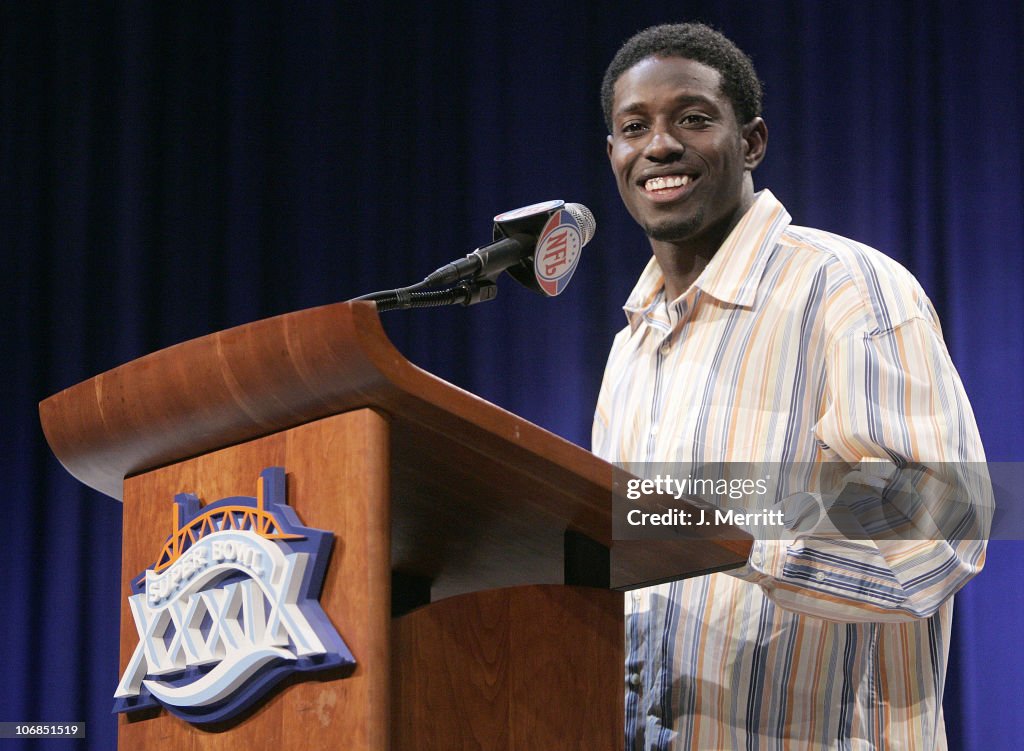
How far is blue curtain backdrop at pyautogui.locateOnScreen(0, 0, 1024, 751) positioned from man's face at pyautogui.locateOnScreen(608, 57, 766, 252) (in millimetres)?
1129

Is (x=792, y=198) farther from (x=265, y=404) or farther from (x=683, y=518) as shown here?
(x=265, y=404)

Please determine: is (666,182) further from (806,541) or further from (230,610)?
(230,610)

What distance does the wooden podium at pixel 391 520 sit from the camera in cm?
77

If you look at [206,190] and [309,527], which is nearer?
[309,527]

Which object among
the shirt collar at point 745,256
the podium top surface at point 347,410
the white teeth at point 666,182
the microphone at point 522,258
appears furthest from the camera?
the white teeth at point 666,182

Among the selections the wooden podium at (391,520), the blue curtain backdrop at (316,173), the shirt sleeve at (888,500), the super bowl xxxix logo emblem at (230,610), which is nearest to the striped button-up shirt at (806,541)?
the shirt sleeve at (888,500)

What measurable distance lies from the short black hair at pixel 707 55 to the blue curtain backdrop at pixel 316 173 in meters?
1.06

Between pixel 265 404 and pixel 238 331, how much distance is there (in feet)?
0.17

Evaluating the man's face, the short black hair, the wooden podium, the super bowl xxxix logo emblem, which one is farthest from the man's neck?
the super bowl xxxix logo emblem

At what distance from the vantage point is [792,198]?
9.12 ft

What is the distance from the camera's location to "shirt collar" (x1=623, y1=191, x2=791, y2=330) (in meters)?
1.52

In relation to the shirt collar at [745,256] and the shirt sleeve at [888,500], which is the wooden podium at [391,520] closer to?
the shirt sleeve at [888,500]

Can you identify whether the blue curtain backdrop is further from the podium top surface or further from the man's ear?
the podium top surface

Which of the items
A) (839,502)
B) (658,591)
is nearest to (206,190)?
(658,591)
